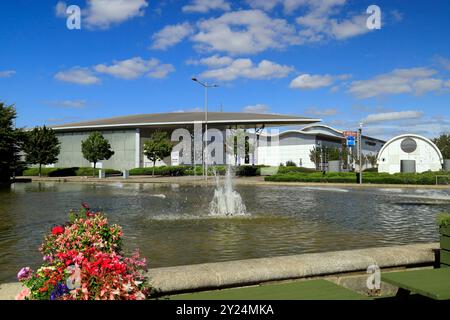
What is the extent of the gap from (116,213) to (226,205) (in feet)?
13.1

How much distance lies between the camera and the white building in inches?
2282

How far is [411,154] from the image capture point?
59562mm

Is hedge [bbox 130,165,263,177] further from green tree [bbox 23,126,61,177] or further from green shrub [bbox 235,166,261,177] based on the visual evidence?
green tree [bbox 23,126,61,177]

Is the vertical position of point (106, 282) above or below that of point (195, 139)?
below

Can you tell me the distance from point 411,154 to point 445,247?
6005cm

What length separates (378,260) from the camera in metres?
5.08

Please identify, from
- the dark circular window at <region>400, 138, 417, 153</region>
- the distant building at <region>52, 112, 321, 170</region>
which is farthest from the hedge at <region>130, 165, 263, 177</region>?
the dark circular window at <region>400, 138, 417, 153</region>

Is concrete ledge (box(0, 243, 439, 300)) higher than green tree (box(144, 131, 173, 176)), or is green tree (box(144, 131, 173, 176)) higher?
green tree (box(144, 131, 173, 176))

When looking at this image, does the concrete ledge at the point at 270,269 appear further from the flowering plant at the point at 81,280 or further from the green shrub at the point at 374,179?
the green shrub at the point at 374,179

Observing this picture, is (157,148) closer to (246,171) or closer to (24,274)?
(246,171)

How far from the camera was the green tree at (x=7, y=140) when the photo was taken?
3988 cm

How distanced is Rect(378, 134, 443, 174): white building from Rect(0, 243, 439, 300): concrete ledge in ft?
188
